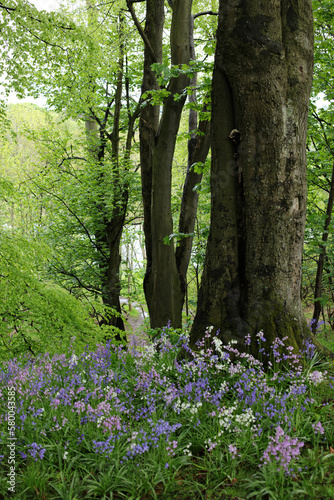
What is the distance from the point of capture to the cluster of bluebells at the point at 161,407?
2160mm

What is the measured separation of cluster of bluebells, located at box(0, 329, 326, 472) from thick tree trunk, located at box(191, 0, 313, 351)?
0.89ft

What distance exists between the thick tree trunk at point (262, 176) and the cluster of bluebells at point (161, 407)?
270 millimetres

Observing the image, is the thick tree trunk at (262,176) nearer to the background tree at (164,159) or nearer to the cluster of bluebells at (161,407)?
the cluster of bluebells at (161,407)

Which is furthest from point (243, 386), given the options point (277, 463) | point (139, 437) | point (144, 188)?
point (144, 188)

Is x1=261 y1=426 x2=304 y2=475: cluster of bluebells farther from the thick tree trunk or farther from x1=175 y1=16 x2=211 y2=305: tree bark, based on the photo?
x1=175 y1=16 x2=211 y2=305: tree bark

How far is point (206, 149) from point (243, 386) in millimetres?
4590

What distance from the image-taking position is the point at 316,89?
5.93m

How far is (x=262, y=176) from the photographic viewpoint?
10.1 feet

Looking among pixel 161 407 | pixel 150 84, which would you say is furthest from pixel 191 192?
pixel 161 407

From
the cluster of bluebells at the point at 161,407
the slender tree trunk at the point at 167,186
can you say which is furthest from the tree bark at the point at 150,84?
the cluster of bluebells at the point at 161,407

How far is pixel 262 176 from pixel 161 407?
6.46 feet

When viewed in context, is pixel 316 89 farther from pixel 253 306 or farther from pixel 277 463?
pixel 277 463

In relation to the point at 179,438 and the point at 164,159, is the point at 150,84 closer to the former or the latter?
the point at 164,159

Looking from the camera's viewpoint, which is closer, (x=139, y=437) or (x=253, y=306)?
(x=139, y=437)
